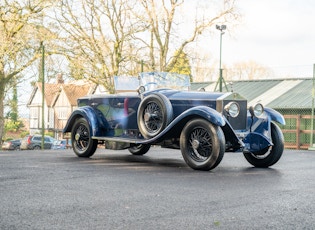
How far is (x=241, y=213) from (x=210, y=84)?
24.3 meters

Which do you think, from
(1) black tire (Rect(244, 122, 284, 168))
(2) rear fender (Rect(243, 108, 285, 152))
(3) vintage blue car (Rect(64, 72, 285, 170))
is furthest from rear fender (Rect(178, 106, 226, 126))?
(1) black tire (Rect(244, 122, 284, 168))

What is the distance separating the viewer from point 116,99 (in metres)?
8.99

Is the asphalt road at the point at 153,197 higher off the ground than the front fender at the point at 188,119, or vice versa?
the front fender at the point at 188,119

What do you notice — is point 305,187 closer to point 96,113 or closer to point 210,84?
point 96,113

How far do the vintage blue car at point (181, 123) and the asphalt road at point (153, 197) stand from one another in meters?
0.38

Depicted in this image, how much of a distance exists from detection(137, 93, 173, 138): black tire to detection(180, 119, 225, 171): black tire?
0.43m

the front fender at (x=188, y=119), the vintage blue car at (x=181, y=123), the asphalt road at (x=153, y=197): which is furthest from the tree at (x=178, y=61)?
the asphalt road at (x=153, y=197)

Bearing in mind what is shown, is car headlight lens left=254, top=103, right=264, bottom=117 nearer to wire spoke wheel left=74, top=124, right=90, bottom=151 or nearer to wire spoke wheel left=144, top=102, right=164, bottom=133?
wire spoke wheel left=144, top=102, right=164, bottom=133

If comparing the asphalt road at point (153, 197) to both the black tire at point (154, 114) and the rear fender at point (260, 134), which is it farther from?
the black tire at point (154, 114)

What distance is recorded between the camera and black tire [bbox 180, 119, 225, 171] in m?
7.13

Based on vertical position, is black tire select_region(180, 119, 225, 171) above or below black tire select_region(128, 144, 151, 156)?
above

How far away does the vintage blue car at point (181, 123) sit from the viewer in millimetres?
7426

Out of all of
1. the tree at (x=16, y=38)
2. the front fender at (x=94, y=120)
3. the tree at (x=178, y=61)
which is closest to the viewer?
the front fender at (x=94, y=120)

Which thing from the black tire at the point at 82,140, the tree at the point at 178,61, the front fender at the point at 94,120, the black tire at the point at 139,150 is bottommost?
the black tire at the point at 139,150
